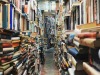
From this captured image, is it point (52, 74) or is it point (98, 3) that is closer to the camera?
point (98, 3)

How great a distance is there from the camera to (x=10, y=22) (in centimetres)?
114

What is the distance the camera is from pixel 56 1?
4.93 metres

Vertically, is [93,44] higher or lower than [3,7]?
lower

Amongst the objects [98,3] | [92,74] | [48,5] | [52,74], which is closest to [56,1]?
[48,5]

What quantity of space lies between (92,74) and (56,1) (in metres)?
4.83

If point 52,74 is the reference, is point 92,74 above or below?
above

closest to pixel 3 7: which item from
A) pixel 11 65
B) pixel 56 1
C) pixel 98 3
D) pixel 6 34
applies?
pixel 6 34

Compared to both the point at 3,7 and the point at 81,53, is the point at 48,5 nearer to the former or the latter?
the point at 3,7

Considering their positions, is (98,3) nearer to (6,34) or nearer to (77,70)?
(77,70)

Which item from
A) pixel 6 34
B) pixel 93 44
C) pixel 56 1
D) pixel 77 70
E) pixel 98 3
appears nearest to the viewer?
pixel 93 44

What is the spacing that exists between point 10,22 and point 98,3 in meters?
0.93

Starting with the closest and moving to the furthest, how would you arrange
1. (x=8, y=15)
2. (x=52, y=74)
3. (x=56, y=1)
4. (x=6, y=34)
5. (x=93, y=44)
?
(x=93, y=44) → (x=6, y=34) → (x=8, y=15) → (x=52, y=74) → (x=56, y=1)

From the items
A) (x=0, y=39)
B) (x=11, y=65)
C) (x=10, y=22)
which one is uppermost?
(x=10, y=22)

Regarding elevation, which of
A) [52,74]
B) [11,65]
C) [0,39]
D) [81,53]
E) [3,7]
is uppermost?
[3,7]
